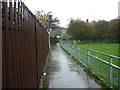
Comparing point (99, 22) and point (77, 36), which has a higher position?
point (99, 22)

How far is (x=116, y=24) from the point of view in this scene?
4688 cm

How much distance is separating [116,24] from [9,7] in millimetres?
47284

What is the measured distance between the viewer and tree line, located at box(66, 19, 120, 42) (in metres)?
52.2

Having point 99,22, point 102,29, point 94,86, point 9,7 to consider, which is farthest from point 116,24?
point 9,7

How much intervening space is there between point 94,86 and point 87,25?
50110 mm

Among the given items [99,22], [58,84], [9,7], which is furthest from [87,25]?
[9,7]

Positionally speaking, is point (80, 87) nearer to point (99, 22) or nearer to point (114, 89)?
point (114, 89)

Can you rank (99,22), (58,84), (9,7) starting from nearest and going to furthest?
(9,7)
(58,84)
(99,22)

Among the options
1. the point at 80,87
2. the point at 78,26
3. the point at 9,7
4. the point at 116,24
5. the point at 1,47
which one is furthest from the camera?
the point at 78,26

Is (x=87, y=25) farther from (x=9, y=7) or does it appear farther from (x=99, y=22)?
(x=9, y=7)

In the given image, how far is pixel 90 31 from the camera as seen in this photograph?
5472 centimetres

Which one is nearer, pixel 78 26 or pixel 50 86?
pixel 50 86

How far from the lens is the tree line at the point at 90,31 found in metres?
52.2

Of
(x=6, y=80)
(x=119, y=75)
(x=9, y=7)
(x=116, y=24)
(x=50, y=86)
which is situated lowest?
(x=50, y=86)
